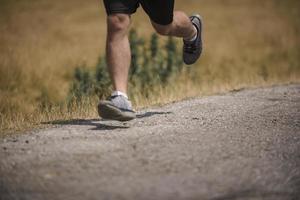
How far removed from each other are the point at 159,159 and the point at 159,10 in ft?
6.22

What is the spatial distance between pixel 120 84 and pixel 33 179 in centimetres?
164

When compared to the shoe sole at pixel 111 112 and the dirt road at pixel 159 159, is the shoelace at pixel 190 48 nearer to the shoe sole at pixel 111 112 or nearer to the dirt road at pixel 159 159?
the dirt road at pixel 159 159

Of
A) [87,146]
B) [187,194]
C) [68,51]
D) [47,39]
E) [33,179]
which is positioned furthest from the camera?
[47,39]

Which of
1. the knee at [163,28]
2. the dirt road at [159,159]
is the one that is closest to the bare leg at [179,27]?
the knee at [163,28]

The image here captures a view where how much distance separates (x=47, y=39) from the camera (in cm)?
2320

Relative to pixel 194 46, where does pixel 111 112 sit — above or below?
below

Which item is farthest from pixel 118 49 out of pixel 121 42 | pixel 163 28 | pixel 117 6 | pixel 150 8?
pixel 163 28

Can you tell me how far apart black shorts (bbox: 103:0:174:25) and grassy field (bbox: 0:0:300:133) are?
1347mm

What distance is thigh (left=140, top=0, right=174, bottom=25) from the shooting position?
5.63 m

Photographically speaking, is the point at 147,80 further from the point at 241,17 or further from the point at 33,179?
the point at 241,17

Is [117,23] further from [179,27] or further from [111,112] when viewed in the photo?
[179,27]

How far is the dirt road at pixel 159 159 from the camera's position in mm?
3682

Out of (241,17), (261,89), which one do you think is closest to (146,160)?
(261,89)

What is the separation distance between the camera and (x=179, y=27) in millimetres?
6137
